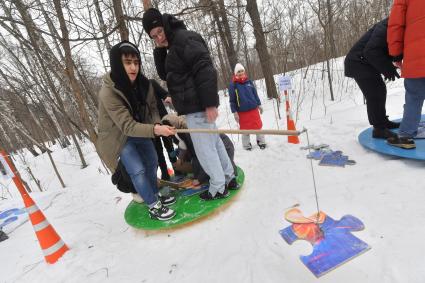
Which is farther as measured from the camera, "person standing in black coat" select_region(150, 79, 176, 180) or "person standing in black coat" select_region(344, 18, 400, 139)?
"person standing in black coat" select_region(150, 79, 176, 180)

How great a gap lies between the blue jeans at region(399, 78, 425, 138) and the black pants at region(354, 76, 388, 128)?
0.33 metres

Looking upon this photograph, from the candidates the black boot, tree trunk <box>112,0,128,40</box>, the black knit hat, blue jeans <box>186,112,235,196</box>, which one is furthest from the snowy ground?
tree trunk <box>112,0,128,40</box>

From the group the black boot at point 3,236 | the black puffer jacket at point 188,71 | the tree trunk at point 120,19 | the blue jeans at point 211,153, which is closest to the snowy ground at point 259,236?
the black boot at point 3,236

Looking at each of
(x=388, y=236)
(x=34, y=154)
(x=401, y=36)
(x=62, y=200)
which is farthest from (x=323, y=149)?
(x=34, y=154)

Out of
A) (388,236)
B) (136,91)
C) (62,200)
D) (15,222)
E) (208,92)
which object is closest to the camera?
(388,236)

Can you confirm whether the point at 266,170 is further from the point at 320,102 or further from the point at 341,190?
the point at 320,102

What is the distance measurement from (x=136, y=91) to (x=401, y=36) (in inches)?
105

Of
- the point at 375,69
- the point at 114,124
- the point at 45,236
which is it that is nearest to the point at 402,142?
the point at 375,69

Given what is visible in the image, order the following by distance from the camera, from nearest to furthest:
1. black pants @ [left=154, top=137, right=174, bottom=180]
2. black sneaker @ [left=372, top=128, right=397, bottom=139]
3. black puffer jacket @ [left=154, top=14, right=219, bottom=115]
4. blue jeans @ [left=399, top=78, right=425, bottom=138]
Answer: black puffer jacket @ [left=154, top=14, right=219, bottom=115] → blue jeans @ [left=399, top=78, right=425, bottom=138] → black sneaker @ [left=372, top=128, right=397, bottom=139] → black pants @ [left=154, top=137, right=174, bottom=180]

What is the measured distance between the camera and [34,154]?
15430 millimetres

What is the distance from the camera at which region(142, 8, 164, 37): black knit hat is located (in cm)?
225

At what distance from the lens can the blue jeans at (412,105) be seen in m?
2.57

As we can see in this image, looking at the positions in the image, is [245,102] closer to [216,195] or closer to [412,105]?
[216,195]

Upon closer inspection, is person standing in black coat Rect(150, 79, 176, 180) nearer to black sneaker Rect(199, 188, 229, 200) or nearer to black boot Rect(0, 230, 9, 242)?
black sneaker Rect(199, 188, 229, 200)
